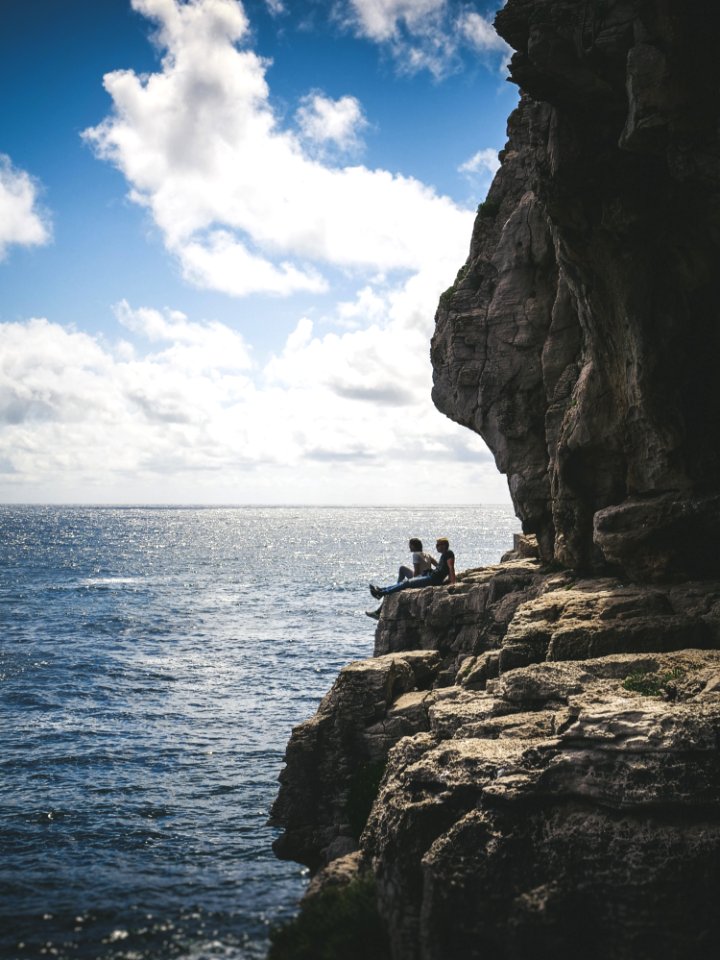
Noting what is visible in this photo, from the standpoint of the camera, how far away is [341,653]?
50312 mm

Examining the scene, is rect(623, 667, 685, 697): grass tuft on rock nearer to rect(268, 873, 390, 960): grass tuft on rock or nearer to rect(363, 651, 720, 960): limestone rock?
rect(363, 651, 720, 960): limestone rock

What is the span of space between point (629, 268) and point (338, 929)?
60.0 feet

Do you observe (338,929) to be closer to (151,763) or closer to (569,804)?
(569,804)

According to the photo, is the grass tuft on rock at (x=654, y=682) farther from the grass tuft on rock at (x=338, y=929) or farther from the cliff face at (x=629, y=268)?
the grass tuft on rock at (x=338, y=929)

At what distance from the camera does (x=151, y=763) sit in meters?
A: 29.8

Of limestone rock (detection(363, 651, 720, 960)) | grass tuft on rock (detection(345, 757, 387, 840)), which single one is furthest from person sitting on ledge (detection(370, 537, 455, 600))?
limestone rock (detection(363, 651, 720, 960))

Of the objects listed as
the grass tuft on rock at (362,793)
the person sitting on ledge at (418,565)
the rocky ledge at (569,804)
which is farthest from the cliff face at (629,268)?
the grass tuft on rock at (362,793)

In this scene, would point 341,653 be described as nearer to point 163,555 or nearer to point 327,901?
point 327,901

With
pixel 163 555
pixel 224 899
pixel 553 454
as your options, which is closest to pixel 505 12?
pixel 553 454

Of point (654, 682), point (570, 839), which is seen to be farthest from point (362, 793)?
point (654, 682)

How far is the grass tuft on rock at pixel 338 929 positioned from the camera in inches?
506

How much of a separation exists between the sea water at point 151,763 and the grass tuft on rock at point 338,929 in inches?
116

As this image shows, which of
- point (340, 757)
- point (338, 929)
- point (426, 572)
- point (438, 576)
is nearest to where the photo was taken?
point (338, 929)

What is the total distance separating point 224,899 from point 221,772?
10038 mm
